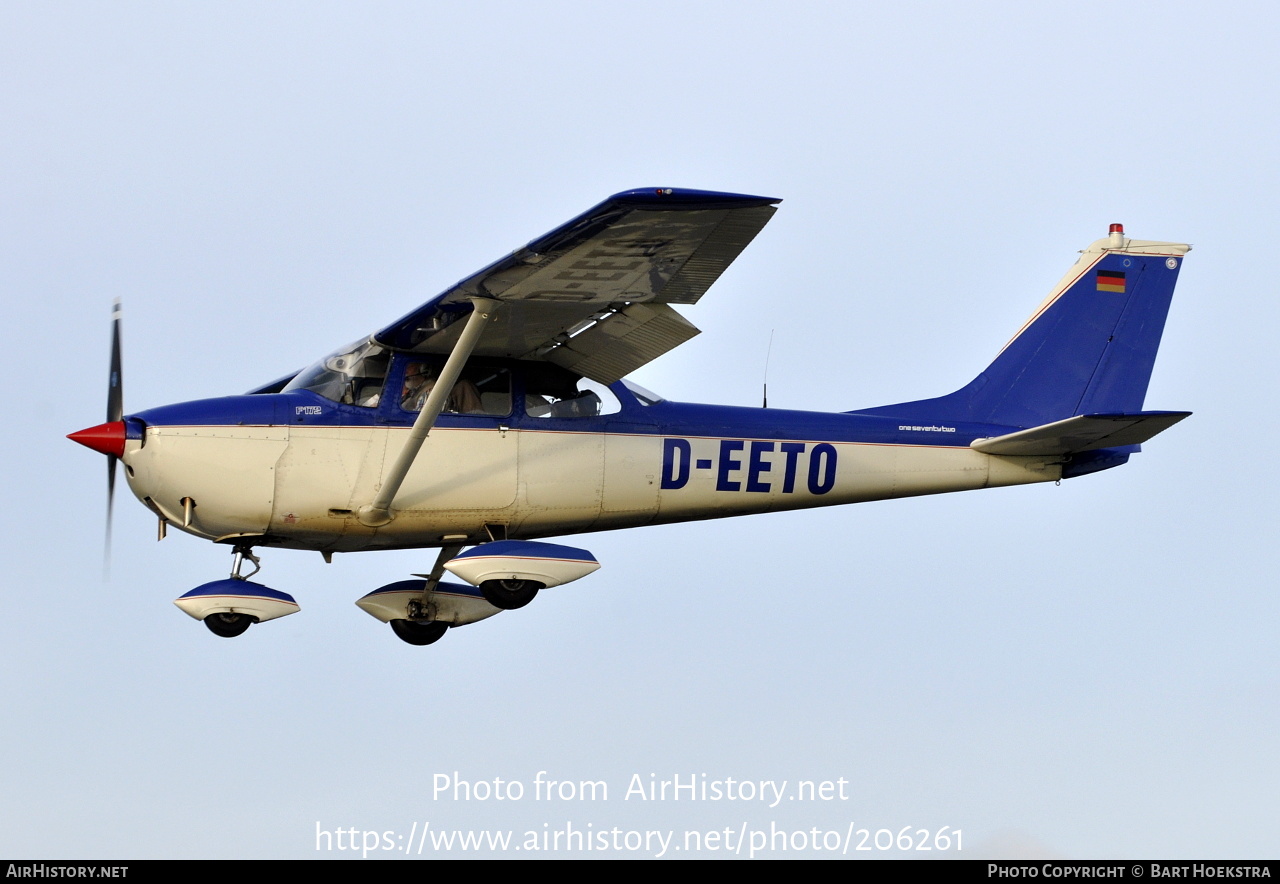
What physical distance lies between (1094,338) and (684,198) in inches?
244

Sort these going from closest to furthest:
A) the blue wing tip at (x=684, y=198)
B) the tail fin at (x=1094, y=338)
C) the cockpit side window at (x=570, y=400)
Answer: the blue wing tip at (x=684, y=198)
the cockpit side window at (x=570, y=400)
the tail fin at (x=1094, y=338)

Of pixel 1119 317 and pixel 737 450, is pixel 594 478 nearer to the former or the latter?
pixel 737 450

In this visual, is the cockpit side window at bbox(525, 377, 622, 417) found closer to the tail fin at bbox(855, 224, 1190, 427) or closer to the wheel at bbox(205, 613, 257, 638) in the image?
the wheel at bbox(205, 613, 257, 638)

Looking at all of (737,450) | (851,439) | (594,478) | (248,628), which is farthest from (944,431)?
(248,628)

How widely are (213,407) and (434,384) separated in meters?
1.66

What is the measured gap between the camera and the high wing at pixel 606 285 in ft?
37.1

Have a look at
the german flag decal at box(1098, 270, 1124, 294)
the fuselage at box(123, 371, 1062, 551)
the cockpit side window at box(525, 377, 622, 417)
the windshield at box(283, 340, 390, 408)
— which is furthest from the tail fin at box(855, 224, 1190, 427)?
the windshield at box(283, 340, 390, 408)

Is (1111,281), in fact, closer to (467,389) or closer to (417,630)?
(467,389)

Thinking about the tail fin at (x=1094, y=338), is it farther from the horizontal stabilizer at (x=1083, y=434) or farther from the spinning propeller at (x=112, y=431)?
the spinning propeller at (x=112, y=431)

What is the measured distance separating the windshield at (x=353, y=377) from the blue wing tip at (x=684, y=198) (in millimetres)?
3149

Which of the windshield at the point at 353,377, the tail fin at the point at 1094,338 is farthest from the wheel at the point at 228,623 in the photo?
the tail fin at the point at 1094,338

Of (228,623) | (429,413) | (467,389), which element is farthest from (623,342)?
(228,623)

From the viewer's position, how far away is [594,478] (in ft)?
44.9

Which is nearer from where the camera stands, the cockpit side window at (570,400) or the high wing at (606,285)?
the high wing at (606,285)
